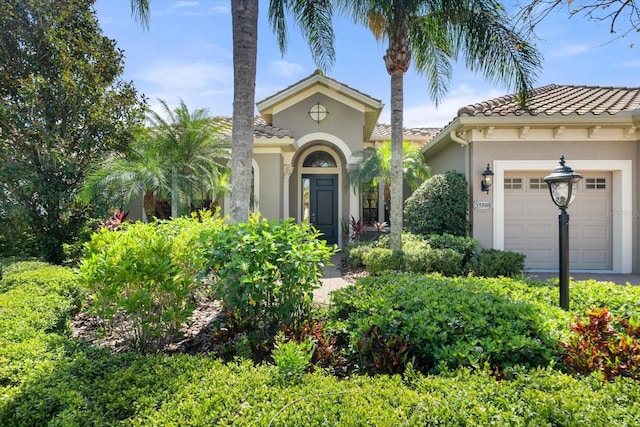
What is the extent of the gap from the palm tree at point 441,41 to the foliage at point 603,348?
5325 mm

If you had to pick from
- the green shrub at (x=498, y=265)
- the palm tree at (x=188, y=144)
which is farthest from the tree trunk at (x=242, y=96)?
the green shrub at (x=498, y=265)

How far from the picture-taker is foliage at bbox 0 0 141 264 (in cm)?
853

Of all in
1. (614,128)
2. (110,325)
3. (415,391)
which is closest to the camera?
(415,391)

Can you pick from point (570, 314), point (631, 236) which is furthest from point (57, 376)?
point (631, 236)

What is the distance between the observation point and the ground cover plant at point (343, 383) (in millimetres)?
2182

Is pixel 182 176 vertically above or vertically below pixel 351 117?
below

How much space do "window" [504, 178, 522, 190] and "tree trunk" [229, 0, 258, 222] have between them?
7585 millimetres

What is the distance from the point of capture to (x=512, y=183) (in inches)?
380

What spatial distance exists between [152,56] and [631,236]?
Answer: 43.0ft

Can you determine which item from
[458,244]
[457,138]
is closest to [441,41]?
[457,138]

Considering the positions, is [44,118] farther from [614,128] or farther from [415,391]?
[614,128]

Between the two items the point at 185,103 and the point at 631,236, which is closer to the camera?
the point at 631,236

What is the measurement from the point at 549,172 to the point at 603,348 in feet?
25.8

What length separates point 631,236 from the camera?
29.9 ft
